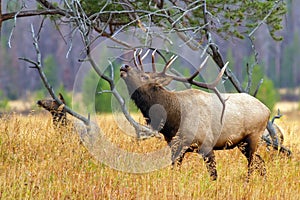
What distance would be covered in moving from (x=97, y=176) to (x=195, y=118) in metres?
1.78

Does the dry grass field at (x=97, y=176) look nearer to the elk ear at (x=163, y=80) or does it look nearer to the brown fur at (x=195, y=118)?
the brown fur at (x=195, y=118)

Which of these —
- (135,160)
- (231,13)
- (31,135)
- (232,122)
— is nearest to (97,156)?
(135,160)

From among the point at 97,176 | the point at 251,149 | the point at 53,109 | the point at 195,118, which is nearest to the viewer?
the point at 97,176

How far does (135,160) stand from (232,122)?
4.85ft

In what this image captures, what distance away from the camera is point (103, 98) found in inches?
1448

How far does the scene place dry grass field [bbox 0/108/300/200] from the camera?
6.36 meters

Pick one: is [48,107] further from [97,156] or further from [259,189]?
[259,189]

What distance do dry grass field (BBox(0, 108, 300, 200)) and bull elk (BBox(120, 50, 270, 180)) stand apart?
254mm

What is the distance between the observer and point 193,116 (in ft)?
26.6

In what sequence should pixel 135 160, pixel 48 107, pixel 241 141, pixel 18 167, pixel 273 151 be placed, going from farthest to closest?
pixel 48 107 → pixel 273 151 → pixel 241 141 → pixel 135 160 → pixel 18 167

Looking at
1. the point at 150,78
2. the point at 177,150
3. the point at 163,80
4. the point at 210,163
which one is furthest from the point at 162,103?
the point at 210,163

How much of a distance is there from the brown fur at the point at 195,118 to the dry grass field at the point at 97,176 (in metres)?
0.26

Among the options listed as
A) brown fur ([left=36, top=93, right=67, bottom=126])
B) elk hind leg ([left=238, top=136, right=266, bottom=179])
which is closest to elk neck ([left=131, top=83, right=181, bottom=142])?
elk hind leg ([left=238, top=136, right=266, bottom=179])

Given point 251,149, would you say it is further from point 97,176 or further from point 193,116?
point 97,176
